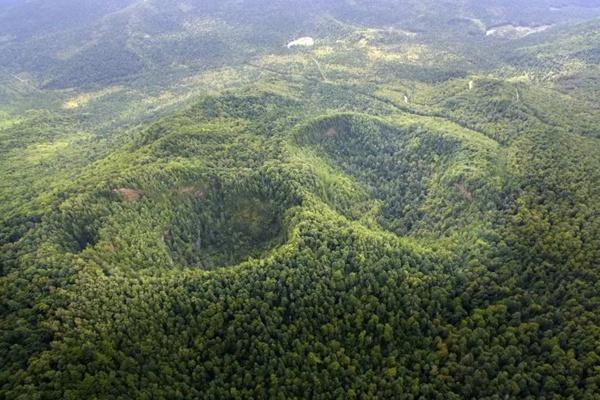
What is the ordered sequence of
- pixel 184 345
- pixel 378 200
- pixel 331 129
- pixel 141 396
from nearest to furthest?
pixel 141 396 → pixel 184 345 → pixel 378 200 → pixel 331 129

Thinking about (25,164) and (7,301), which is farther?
(25,164)

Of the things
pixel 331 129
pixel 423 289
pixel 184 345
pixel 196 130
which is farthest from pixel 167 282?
pixel 331 129

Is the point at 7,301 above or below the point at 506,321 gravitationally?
above

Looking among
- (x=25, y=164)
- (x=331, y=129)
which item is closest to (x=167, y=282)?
(x=331, y=129)

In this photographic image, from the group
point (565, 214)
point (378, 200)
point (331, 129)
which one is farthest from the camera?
point (331, 129)

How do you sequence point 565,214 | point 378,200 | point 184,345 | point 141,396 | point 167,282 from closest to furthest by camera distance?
point 141,396 → point 184,345 → point 167,282 → point 565,214 → point 378,200

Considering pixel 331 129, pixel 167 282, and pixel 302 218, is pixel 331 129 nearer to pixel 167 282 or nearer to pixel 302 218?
pixel 302 218

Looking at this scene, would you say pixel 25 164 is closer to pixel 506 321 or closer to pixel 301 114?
pixel 301 114

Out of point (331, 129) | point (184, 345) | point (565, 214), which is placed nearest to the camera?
point (184, 345)

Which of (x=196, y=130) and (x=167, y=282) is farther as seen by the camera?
(x=196, y=130)
